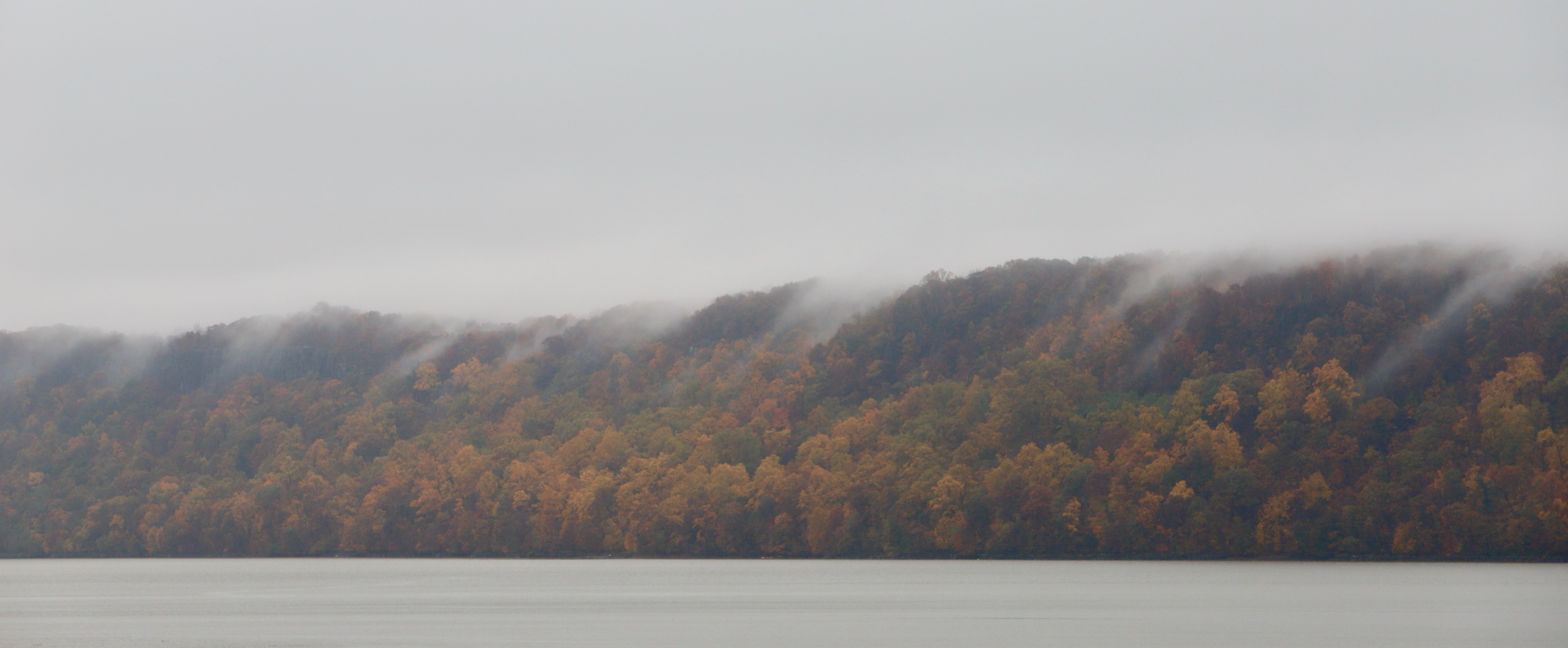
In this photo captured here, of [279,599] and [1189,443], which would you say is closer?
[279,599]

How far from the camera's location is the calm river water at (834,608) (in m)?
61.7

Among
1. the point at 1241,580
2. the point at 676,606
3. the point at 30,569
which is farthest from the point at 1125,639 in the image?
the point at 30,569

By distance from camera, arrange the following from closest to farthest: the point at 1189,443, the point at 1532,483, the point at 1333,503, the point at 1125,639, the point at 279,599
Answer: the point at 1125,639
the point at 279,599
the point at 1532,483
the point at 1333,503
the point at 1189,443

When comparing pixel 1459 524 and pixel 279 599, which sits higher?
pixel 279 599

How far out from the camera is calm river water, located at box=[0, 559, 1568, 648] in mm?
61719

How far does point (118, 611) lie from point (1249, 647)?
198ft

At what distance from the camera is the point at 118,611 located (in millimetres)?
85375

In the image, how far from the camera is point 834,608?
82.8m

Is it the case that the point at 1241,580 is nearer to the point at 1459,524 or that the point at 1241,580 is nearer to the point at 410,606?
the point at 1459,524

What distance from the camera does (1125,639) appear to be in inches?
2388

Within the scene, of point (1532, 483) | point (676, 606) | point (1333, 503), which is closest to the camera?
point (676, 606)

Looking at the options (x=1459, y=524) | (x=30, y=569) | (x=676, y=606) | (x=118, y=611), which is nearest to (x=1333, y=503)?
(x=1459, y=524)

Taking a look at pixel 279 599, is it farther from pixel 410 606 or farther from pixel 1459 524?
pixel 1459 524

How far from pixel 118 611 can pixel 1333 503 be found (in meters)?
104
